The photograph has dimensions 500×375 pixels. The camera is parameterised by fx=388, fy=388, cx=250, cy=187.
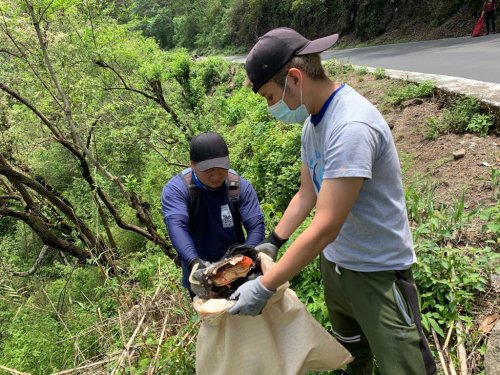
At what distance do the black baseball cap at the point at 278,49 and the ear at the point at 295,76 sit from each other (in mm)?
46

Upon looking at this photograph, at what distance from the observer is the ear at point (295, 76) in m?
1.54

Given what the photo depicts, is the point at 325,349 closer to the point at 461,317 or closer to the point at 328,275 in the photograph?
the point at 328,275

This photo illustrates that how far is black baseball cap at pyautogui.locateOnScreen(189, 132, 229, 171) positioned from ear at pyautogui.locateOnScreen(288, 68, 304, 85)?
0.93m

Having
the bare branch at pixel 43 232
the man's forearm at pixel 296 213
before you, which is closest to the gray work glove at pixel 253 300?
the man's forearm at pixel 296 213

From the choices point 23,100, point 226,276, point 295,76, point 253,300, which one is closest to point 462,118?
point 295,76

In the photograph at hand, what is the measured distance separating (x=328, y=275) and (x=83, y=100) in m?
8.81

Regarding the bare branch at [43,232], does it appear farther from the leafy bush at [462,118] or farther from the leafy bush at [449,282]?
the leafy bush at [462,118]

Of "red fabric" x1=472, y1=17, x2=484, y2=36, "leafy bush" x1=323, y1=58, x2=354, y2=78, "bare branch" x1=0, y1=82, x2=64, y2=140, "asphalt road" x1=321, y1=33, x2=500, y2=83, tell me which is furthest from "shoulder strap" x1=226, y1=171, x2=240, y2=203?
"red fabric" x1=472, y1=17, x2=484, y2=36

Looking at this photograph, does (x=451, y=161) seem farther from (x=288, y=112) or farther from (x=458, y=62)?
(x=458, y=62)

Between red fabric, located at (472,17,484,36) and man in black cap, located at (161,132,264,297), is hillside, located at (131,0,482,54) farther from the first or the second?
man in black cap, located at (161,132,264,297)

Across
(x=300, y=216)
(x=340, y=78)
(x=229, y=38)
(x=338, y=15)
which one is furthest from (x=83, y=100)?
(x=229, y=38)

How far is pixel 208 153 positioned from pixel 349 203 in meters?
1.16

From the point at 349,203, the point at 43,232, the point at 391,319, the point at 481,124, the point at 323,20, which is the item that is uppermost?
the point at 323,20

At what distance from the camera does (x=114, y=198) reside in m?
10.3
